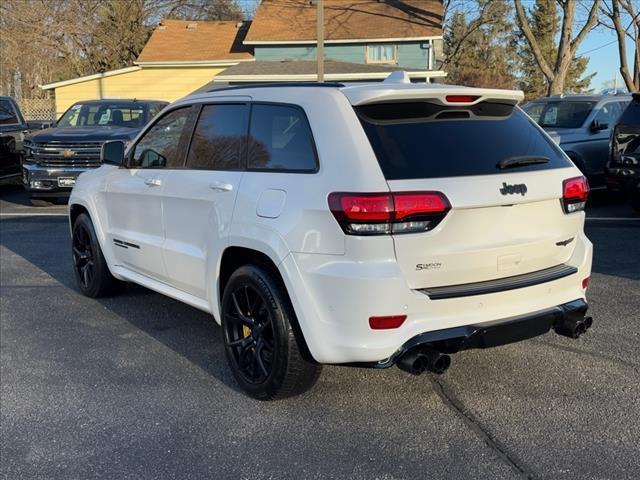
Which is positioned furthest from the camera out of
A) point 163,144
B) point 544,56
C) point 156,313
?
point 544,56

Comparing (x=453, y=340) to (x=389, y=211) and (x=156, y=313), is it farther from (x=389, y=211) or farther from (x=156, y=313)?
(x=156, y=313)

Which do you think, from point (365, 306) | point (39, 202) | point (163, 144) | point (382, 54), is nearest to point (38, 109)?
point (382, 54)

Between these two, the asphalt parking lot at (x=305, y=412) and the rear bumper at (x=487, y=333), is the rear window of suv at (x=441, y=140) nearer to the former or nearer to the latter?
the rear bumper at (x=487, y=333)

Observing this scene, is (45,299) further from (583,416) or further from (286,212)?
(583,416)

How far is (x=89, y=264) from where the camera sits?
19.6 ft

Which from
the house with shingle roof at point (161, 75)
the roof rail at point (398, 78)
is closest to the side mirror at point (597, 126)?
the roof rail at point (398, 78)

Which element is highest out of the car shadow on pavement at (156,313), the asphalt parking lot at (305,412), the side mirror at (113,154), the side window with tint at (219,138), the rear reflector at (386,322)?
the side window with tint at (219,138)

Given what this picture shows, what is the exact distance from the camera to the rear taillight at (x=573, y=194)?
3.65 metres

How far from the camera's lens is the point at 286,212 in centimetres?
340

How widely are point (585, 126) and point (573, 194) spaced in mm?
7853

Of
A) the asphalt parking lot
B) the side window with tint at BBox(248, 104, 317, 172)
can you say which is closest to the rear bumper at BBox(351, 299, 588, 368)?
the asphalt parking lot

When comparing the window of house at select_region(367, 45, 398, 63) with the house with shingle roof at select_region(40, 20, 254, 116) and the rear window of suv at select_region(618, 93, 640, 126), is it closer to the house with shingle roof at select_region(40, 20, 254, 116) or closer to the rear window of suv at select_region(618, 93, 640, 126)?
the house with shingle roof at select_region(40, 20, 254, 116)

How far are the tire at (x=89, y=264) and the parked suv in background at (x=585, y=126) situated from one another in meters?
7.55

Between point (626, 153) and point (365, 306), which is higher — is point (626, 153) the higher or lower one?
the higher one
